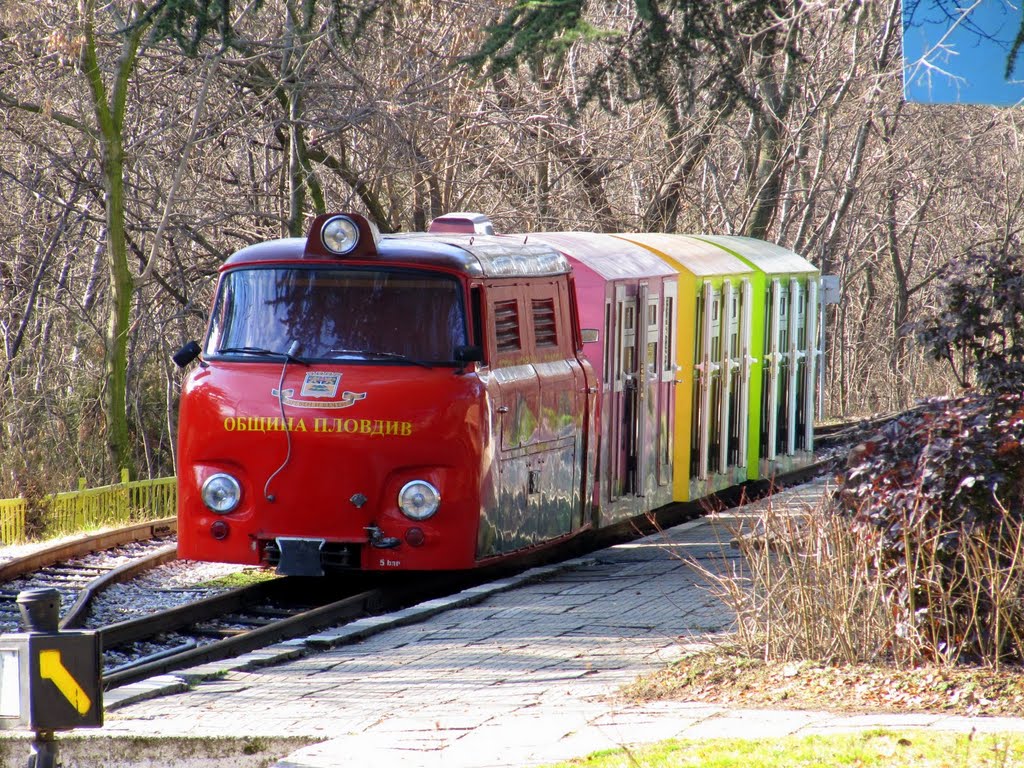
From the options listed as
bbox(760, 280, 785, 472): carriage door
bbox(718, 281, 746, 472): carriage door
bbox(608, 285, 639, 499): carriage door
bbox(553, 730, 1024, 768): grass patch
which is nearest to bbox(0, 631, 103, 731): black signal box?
bbox(553, 730, 1024, 768): grass patch

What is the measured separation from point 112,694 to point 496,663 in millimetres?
1985

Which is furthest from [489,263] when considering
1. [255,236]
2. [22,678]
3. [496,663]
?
[255,236]

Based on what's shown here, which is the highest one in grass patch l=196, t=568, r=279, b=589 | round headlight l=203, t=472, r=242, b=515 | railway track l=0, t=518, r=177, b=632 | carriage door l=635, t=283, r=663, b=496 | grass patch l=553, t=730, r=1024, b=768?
carriage door l=635, t=283, r=663, b=496

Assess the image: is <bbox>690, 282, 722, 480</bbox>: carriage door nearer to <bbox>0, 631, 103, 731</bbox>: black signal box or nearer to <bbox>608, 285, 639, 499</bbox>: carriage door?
<bbox>608, 285, 639, 499</bbox>: carriage door

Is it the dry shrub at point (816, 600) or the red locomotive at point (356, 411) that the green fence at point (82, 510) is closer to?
the red locomotive at point (356, 411)

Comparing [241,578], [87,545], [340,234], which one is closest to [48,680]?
[340,234]

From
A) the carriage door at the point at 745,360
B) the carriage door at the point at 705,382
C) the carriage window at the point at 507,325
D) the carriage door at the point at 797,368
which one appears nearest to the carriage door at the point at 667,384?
the carriage door at the point at 705,382

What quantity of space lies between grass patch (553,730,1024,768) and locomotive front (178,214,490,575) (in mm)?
4351

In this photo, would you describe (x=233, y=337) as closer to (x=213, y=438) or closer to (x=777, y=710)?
(x=213, y=438)

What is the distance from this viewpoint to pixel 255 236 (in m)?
22.0

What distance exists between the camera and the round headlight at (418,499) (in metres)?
10.2

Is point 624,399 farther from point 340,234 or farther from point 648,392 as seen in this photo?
point 340,234

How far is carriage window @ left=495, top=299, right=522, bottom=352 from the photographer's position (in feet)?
36.0

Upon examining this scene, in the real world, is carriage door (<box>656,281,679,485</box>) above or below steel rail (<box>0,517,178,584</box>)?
above
